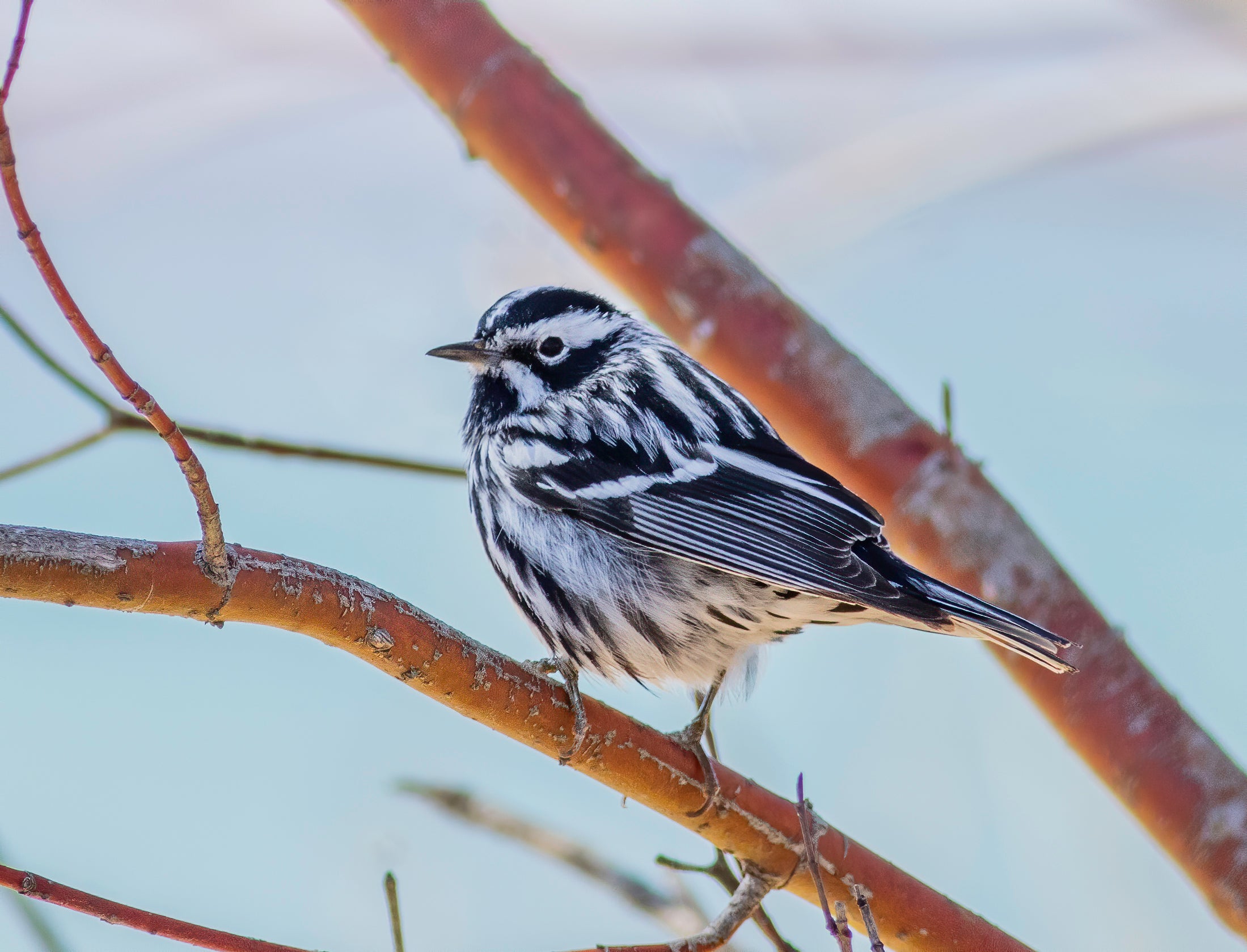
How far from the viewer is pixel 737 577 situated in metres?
2.99

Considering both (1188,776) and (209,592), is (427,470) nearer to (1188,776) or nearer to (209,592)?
(209,592)

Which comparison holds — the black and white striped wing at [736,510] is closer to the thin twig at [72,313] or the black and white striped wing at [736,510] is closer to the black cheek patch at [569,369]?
the black cheek patch at [569,369]

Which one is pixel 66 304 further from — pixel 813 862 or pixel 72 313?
pixel 813 862

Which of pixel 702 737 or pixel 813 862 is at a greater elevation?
pixel 702 737

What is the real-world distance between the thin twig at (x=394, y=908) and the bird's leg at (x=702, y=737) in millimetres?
809

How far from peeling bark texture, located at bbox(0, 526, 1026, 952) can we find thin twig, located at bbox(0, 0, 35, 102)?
2.09ft

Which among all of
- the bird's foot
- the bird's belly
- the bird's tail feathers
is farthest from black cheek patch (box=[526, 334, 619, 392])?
the bird's tail feathers

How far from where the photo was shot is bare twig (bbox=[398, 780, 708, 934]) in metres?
2.82

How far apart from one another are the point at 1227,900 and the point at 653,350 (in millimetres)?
2175

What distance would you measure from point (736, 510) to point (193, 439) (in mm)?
1384

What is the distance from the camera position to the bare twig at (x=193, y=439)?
2.53 m

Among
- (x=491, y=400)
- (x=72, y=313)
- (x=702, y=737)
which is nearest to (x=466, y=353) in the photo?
(x=491, y=400)

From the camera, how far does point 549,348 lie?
360 cm

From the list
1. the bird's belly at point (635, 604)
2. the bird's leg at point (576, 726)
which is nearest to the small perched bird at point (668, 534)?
the bird's belly at point (635, 604)
